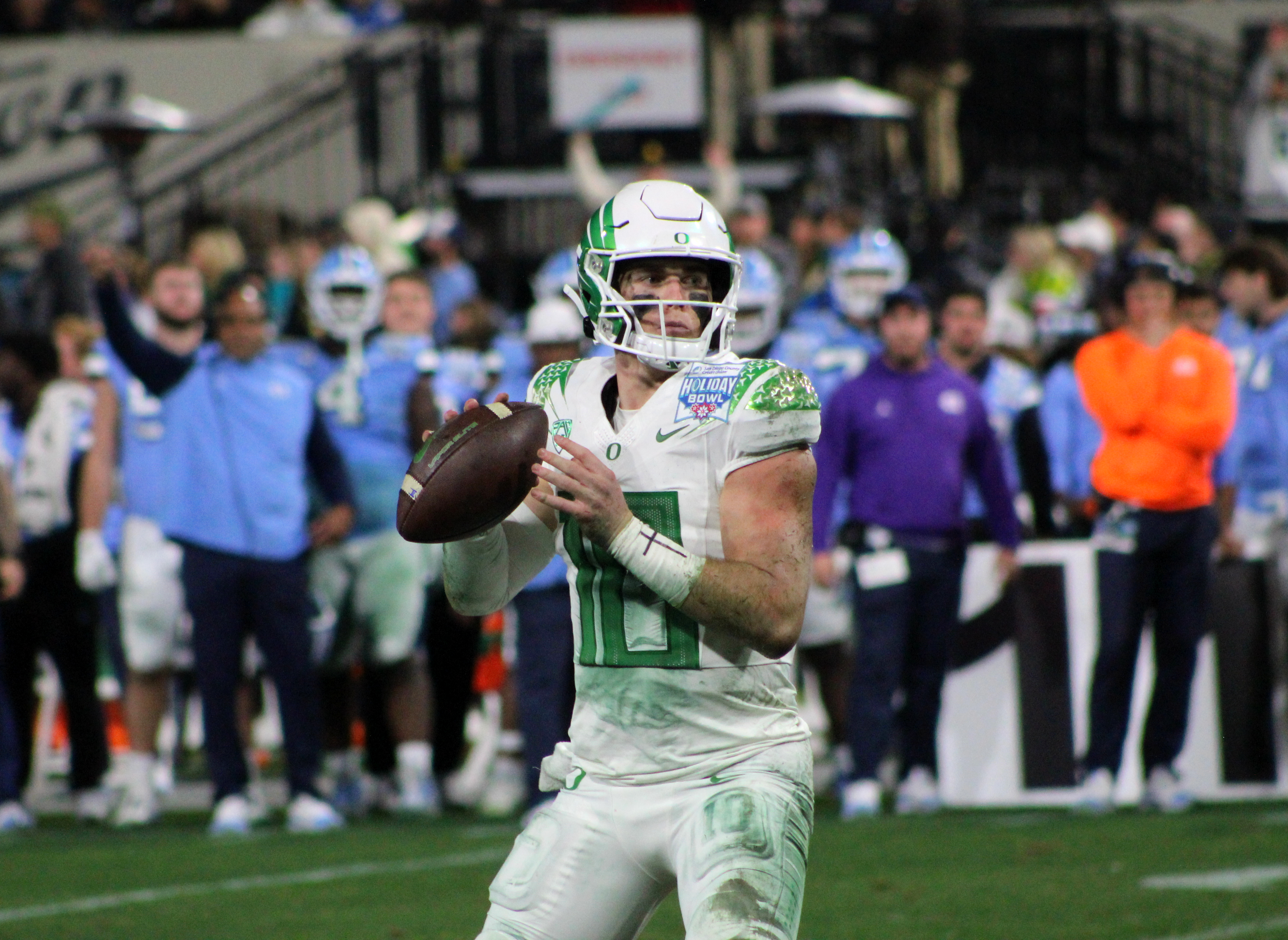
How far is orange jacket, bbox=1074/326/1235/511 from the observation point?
26.4ft

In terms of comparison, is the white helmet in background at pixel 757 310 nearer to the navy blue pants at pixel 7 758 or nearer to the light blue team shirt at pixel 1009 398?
the light blue team shirt at pixel 1009 398

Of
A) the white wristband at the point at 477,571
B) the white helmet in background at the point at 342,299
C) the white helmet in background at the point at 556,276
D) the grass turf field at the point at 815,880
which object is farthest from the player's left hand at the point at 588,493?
the white helmet in background at the point at 556,276

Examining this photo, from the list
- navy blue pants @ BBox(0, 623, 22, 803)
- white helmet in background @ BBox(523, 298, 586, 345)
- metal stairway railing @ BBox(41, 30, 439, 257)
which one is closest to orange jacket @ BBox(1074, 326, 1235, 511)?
white helmet in background @ BBox(523, 298, 586, 345)

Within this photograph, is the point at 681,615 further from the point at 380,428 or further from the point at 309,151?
the point at 309,151

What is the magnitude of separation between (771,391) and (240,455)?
15.0 feet

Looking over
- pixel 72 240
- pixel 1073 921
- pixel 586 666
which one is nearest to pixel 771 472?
pixel 586 666

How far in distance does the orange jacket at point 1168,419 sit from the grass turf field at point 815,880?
48.3 inches

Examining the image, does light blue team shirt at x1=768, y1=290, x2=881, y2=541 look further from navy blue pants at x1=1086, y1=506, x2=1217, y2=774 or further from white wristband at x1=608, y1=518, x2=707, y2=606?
white wristband at x1=608, y1=518, x2=707, y2=606

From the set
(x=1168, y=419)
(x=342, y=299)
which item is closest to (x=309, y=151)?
(x=342, y=299)

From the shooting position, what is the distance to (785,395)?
3.71 m

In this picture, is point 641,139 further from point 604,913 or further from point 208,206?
point 604,913

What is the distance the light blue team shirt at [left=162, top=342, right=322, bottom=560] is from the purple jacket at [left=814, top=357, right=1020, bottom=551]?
6.49 ft

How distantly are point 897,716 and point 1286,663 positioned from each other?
1.61 metres

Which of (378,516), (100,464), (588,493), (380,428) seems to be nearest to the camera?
(588,493)
